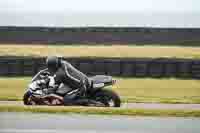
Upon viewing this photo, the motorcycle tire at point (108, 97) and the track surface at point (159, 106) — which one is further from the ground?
the motorcycle tire at point (108, 97)

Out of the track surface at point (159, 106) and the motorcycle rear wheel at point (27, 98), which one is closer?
the track surface at point (159, 106)

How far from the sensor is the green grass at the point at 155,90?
120 inches

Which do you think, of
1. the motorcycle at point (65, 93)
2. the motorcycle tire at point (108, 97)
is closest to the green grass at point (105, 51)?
the motorcycle at point (65, 93)

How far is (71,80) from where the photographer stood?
10.2 ft

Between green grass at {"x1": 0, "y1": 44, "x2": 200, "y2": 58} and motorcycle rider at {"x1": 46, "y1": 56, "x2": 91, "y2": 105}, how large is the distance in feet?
0.28

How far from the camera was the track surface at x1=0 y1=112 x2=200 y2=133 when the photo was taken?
307 cm

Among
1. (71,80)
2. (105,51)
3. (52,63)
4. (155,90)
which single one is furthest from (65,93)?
(155,90)

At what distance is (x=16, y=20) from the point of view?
317cm

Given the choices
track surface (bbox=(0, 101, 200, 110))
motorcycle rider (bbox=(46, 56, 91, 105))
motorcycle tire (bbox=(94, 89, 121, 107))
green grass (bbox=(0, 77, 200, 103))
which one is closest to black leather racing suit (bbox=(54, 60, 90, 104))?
motorcycle rider (bbox=(46, 56, 91, 105))

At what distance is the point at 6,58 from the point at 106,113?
2.87ft

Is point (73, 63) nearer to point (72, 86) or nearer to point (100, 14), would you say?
point (72, 86)

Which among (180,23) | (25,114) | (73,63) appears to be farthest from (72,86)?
(180,23)

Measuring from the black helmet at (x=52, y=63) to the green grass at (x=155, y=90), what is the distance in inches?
7.1

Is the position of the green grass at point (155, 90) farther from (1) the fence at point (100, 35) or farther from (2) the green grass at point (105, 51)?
(1) the fence at point (100, 35)
